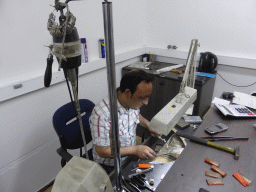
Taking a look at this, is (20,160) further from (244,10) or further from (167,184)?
(244,10)

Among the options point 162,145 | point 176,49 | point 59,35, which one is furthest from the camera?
point 176,49

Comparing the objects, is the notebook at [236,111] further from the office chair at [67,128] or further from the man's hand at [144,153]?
the office chair at [67,128]

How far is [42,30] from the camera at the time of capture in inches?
60.0

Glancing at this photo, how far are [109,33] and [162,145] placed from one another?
3.15ft

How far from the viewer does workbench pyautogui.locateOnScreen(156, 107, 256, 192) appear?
0.80 metres

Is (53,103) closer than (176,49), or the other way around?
(53,103)

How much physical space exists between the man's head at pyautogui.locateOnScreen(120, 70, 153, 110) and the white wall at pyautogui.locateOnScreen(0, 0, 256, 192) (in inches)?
30.7

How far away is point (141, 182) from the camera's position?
2.88 feet

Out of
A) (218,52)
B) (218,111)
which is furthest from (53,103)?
(218,52)

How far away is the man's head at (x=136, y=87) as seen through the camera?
1153 millimetres

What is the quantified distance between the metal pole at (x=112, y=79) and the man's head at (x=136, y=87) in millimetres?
679

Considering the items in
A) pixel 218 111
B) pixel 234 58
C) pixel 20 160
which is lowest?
pixel 20 160

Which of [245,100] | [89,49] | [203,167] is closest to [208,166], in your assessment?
[203,167]

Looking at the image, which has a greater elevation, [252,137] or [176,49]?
[176,49]
